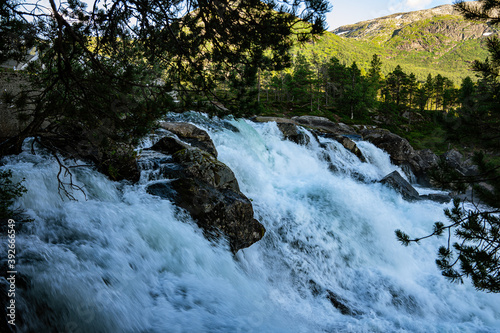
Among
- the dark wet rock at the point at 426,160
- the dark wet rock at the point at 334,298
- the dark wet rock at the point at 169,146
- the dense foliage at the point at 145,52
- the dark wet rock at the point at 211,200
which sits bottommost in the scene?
the dark wet rock at the point at 334,298

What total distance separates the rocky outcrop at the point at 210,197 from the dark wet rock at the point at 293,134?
1199cm

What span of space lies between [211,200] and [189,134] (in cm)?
685

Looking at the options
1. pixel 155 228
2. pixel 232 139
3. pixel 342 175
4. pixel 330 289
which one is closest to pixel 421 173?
pixel 342 175

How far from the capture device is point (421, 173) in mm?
24125

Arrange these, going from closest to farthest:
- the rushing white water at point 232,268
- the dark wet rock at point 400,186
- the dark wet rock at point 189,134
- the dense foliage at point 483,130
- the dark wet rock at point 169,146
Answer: the dense foliage at point 483,130
the rushing white water at point 232,268
the dark wet rock at point 169,146
the dark wet rock at point 189,134
the dark wet rock at point 400,186

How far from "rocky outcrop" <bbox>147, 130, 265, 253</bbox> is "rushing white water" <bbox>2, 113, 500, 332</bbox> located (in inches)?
15.8

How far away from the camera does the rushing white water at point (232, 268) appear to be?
3.76m

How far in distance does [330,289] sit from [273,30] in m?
6.85

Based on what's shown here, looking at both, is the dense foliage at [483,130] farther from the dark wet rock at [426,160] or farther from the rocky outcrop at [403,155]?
the dark wet rock at [426,160]

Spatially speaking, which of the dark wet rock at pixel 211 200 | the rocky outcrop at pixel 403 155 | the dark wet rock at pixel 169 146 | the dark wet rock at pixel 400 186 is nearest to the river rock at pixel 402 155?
the rocky outcrop at pixel 403 155

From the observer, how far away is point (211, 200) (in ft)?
23.3

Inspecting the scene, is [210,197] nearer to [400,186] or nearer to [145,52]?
[145,52]

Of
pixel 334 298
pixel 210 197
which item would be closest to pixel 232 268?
pixel 210 197

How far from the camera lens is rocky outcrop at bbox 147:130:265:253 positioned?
270 inches
